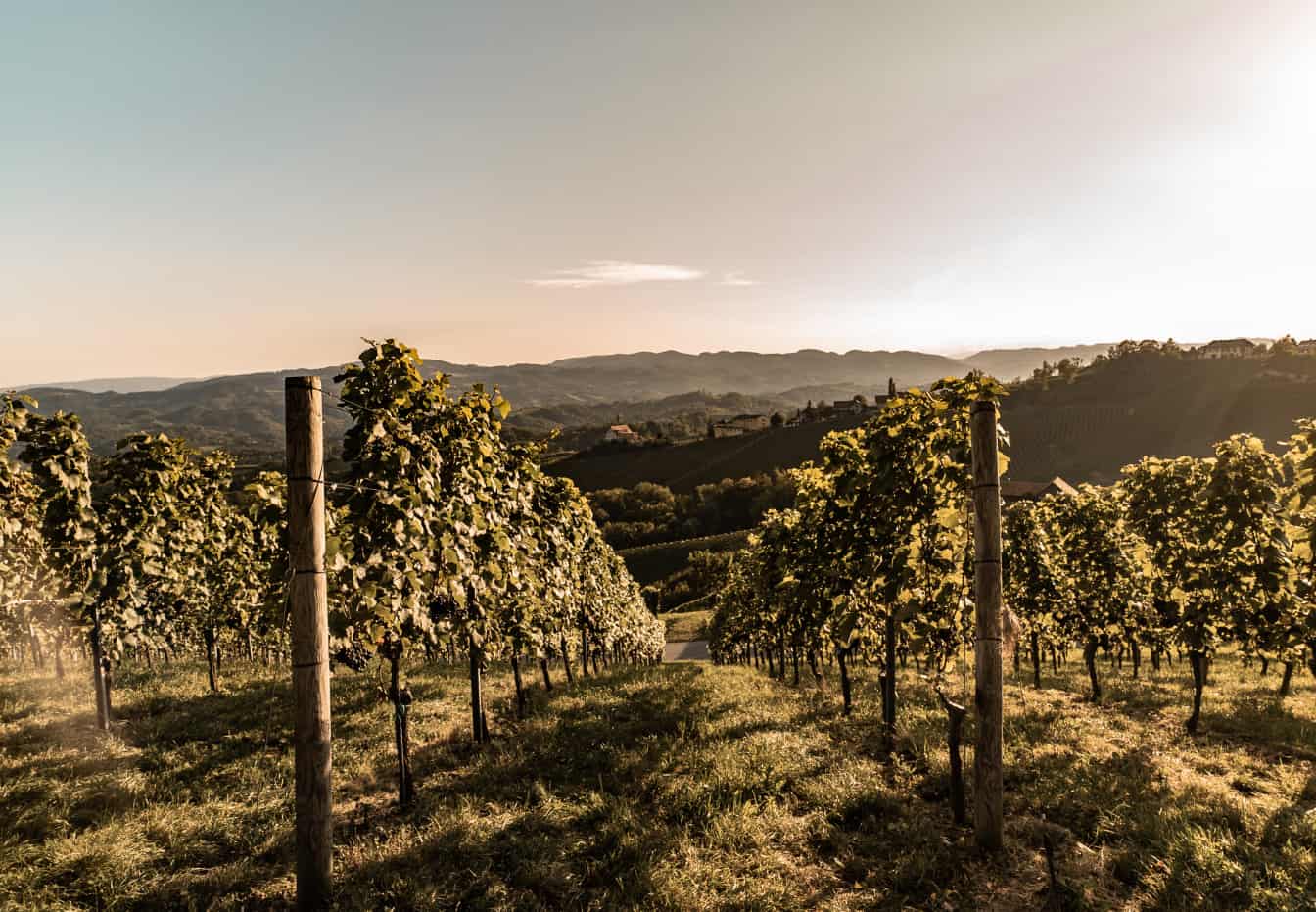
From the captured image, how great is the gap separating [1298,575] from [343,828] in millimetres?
18660

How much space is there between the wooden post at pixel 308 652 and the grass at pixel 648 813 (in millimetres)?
684

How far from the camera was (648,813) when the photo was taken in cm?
802

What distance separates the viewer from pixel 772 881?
650 cm

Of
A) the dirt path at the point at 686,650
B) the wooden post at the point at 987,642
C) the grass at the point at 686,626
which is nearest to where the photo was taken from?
the wooden post at the point at 987,642

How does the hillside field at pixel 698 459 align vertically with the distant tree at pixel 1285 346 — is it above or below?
below

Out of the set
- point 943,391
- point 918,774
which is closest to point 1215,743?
point 918,774

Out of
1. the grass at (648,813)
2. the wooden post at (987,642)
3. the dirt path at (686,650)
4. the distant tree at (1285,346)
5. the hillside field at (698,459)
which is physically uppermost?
the distant tree at (1285,346)

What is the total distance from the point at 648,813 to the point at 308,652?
482cm

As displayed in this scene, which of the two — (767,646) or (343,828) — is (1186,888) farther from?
(767,646)

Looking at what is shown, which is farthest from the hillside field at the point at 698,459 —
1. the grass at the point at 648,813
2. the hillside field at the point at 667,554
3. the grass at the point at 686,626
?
the grass at the point at 648,813

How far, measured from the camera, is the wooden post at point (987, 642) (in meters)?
7.23

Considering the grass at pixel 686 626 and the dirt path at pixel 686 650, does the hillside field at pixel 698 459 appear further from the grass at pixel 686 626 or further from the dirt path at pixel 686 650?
the dirt path at pixel 686 650

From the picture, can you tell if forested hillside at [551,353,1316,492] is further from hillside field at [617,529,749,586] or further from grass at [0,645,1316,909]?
grass at [0,645,1316,909]

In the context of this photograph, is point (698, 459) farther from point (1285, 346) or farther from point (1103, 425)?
point (1285, 346)
